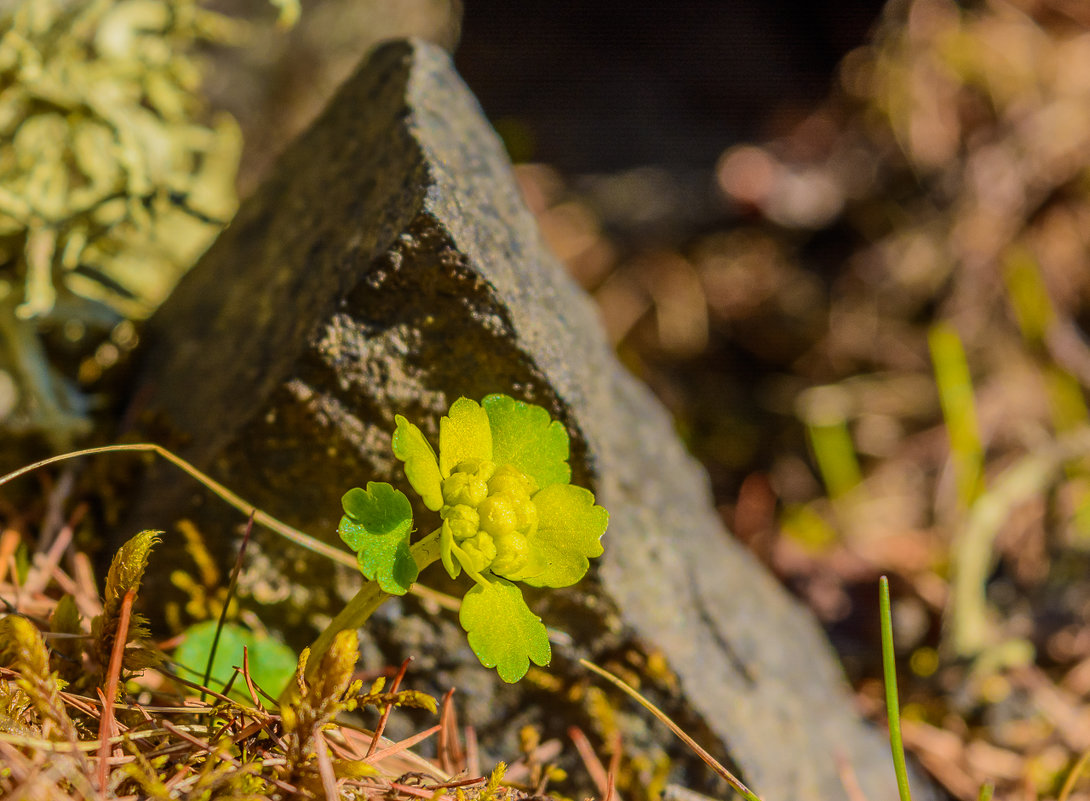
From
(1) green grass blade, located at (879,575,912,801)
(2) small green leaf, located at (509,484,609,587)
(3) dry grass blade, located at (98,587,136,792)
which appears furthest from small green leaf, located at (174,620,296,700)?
(1) green grass blade, located at (879,575,912,801)

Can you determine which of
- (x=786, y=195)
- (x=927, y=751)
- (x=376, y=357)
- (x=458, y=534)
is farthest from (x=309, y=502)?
(x=786, y=195)

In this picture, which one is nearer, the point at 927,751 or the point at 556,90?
the point at 927,751

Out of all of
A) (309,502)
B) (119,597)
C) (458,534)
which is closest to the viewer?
(458,534)

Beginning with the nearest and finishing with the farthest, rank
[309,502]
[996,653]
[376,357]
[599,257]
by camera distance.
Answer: [376,357] < [309,502] < [996,653] < [599,257]

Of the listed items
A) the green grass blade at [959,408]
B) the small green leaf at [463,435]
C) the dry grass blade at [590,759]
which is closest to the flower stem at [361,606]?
the small green leaf at [463,435]

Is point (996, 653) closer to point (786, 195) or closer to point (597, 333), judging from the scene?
point (597, 333)

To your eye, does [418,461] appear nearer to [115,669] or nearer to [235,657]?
[115,669]

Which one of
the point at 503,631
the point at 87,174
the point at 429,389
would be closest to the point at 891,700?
the point at 503,631

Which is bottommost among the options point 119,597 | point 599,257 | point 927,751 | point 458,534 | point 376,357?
point 927,751
